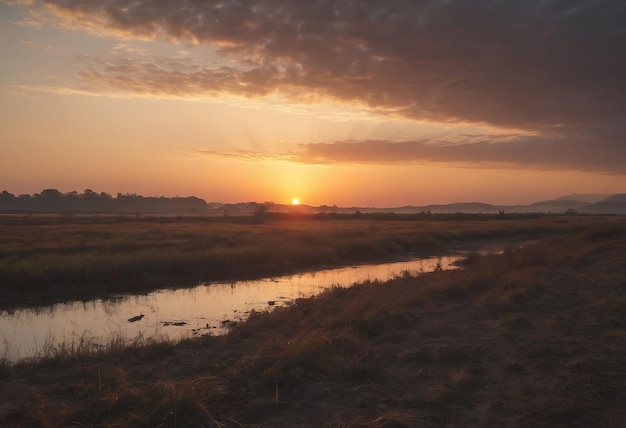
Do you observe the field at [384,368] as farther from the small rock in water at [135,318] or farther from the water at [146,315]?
the small rock in water at [135,318]

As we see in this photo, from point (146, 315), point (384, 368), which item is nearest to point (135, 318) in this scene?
point (146, 315)

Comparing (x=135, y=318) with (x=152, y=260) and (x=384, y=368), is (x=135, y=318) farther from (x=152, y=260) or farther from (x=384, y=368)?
(x=384, y=368)

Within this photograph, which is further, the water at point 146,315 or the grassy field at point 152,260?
the grassy field at point 152,260

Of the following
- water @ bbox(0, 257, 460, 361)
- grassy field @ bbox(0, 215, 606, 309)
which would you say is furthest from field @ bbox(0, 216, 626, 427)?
grassy field @ bbox(0, 215, 606, 309)

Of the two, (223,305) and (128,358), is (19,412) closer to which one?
(128,358)

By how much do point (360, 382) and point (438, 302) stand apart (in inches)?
274

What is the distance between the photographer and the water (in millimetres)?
14359

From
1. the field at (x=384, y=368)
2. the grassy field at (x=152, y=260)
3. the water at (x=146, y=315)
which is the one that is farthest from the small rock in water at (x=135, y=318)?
the grassy field at (x=152, y=260)

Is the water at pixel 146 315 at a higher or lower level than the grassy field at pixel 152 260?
lower

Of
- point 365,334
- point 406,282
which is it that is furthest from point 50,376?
point 406,282

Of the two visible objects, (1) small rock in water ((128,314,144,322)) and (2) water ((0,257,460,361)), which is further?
(1) small rock in water ((128,314,144,322))

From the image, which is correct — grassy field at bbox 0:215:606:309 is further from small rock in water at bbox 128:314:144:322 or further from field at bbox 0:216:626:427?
field at bbox 0:216:626:427

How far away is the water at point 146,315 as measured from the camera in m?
14.4

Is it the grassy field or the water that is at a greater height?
the grassy field
